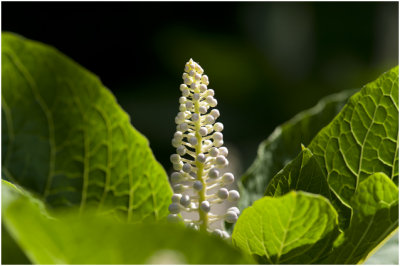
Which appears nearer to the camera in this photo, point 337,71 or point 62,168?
point 62,168

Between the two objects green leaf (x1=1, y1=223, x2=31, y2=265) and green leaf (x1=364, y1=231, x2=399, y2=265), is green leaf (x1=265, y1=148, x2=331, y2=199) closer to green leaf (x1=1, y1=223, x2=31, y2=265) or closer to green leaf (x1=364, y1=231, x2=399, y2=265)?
green leaf (x1=364, y1=231, x2=399, y2=265)

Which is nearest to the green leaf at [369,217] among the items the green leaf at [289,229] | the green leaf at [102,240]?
the green leaf at [289,229]

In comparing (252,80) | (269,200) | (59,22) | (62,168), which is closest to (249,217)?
(269,200)

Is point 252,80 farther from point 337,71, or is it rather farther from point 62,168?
point 62,168

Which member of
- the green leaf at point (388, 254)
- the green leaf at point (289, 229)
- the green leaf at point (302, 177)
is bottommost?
the green leaf at point (388, 254)

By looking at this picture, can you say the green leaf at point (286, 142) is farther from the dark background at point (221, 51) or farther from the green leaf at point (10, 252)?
the dark background at point (221, 51)

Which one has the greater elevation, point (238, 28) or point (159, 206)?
point (238, 28)
